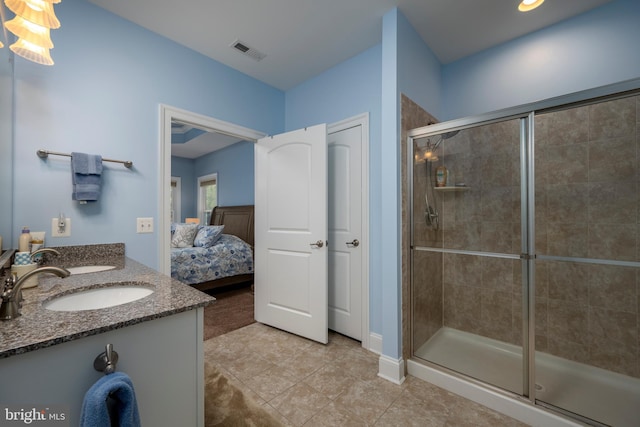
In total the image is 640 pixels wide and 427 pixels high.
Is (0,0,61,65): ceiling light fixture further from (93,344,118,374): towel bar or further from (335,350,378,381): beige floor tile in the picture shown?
(335,350,378,381): beige floor tile

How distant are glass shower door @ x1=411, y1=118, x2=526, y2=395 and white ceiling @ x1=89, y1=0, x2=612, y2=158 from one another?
803mm

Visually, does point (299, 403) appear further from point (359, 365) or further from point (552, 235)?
point (552, 235)

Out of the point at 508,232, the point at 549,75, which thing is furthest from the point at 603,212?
the point at 549,75

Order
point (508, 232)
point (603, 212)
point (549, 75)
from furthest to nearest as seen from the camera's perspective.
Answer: point (508, 232), point (549, 75), point (603, 212)

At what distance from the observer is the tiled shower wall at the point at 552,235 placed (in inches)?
67.8

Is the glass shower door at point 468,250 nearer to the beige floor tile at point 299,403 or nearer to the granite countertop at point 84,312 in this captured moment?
the beige floor tile at point 299,403

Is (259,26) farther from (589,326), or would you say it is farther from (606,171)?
(589,326)

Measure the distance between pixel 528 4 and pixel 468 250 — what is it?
5.85 feet

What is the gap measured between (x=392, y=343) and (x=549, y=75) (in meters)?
2.37

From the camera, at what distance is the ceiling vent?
2.18m

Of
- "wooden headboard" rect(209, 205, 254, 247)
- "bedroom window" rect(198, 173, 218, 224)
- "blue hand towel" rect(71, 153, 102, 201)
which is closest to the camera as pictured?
"blue hand towel" rect(71, 153, 102, 201)

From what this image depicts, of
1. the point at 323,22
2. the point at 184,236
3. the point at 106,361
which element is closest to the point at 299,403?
the point at 106,361

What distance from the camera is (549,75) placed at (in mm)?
1984

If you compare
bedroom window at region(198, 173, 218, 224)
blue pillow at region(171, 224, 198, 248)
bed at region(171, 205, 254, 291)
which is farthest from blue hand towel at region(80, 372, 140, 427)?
bedroom window at region(198, 173, 218, 224)
